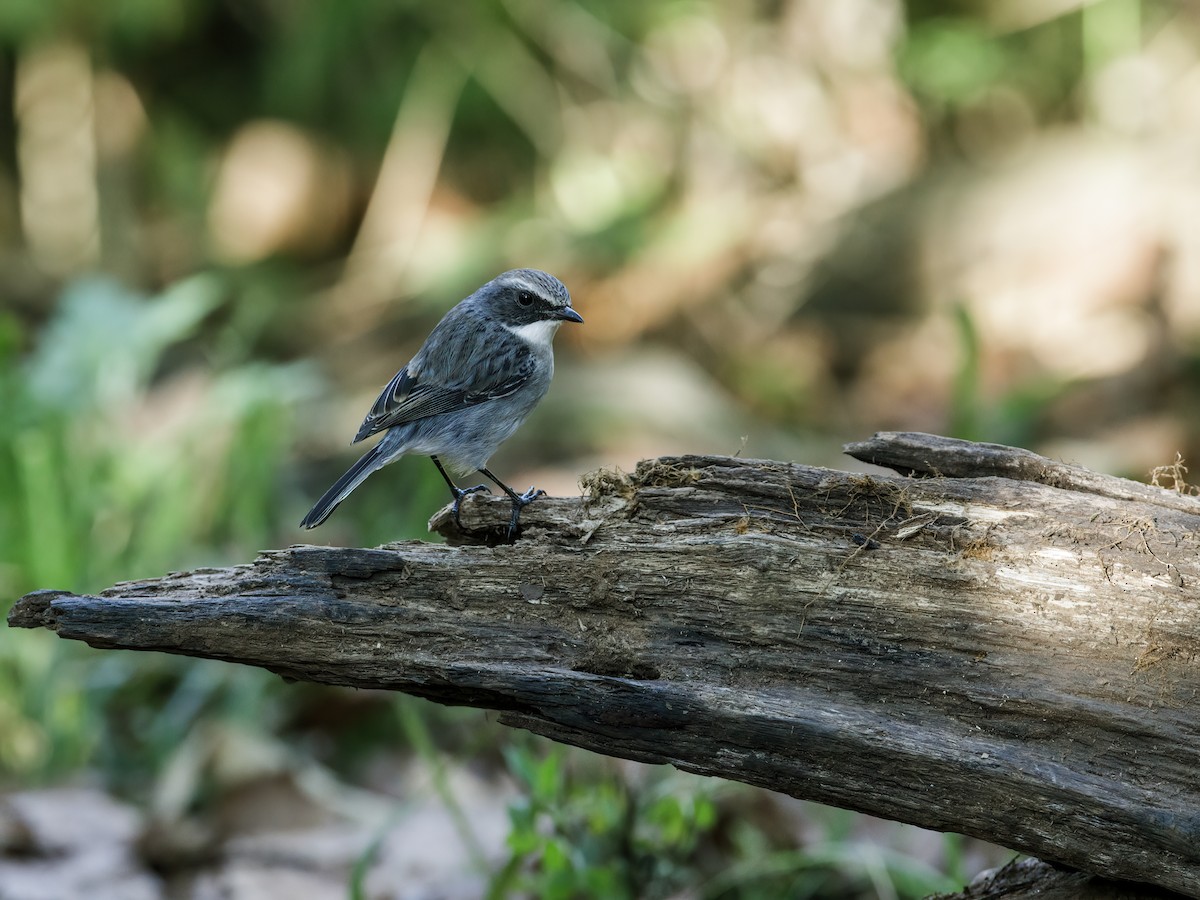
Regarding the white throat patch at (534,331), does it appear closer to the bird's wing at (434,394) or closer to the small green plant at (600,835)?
the bird's wing at (434,394)

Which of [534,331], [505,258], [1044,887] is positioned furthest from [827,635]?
[505,258]

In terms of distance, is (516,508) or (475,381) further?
(475,381)

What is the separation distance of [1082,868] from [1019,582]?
0.61m

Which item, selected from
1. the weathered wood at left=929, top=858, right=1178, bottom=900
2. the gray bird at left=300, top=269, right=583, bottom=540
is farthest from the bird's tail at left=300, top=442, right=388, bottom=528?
the weathered wood at left=929, top=858, right=1178, bottom=900

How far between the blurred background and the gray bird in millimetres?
1183

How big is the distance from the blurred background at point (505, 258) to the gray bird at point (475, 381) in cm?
118

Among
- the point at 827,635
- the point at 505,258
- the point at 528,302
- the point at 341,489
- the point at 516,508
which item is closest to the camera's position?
the point at 827,635

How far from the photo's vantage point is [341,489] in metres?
3.61

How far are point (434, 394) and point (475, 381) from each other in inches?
5.6

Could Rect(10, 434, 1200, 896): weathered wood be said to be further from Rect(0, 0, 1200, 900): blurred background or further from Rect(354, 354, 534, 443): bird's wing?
Rect(0, 0, 1200, 900): blurred background

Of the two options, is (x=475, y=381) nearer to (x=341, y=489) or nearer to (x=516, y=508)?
(x=341, y=489)

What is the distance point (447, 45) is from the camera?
36.2 feet

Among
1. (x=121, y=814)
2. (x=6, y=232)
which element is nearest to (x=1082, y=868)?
(x=121, y=814)

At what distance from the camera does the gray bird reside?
387 centimetres
